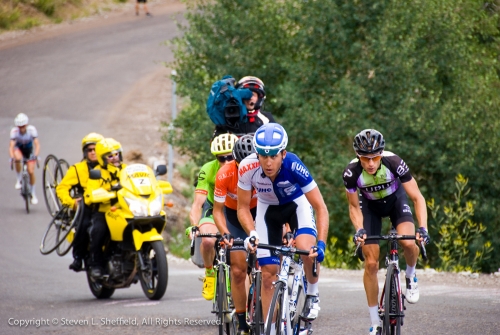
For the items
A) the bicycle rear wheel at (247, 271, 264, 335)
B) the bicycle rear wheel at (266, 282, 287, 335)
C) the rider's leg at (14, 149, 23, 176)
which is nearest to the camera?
the bicycle rear wheel at (266, 282, 287, 335)

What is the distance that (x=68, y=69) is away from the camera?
33.9 m

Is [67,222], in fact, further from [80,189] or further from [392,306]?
[392,306]

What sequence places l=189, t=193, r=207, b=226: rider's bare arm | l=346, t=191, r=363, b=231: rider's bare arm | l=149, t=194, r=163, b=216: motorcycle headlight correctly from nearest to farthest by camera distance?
l=346, t=191, r=363, b=231: rider's bare arm, l=189, t=193, r=207, b=226: rider's bare arm, l=149, t=194, r=163, b=216: motorcycle headlight

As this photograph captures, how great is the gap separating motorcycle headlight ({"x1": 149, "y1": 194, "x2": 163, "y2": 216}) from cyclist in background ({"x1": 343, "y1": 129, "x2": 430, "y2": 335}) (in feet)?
12.1

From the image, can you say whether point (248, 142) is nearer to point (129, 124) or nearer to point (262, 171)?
point (262, 171)

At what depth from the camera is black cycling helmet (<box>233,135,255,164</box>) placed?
8.16m

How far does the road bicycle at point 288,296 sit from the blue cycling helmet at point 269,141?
32.1 inches

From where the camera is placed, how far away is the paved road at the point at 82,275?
31.9 feet

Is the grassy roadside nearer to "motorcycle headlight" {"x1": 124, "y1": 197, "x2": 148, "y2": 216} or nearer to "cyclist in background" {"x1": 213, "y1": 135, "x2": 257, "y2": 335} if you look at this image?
"motorcycle headlight" {"x1": 124, "y1": 197, "x2": 148, "y2": 216}

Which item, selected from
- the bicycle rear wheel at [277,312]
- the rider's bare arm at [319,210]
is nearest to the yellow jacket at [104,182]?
the rider's bare arm at [319,210]

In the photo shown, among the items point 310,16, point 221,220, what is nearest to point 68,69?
point 310,16

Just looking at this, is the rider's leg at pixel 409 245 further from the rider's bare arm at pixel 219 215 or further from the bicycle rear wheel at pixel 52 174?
the bicycle rear wheel at pixel 52 174

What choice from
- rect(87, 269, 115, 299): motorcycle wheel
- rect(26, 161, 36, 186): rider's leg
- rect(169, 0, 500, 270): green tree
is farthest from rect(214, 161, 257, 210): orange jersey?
rect(26, 161, 36, 186): rider's leg

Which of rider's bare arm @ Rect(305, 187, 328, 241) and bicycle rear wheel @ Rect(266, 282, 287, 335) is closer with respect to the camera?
bicycle rear wheel @ Rect(266, 282, 287, 335)
